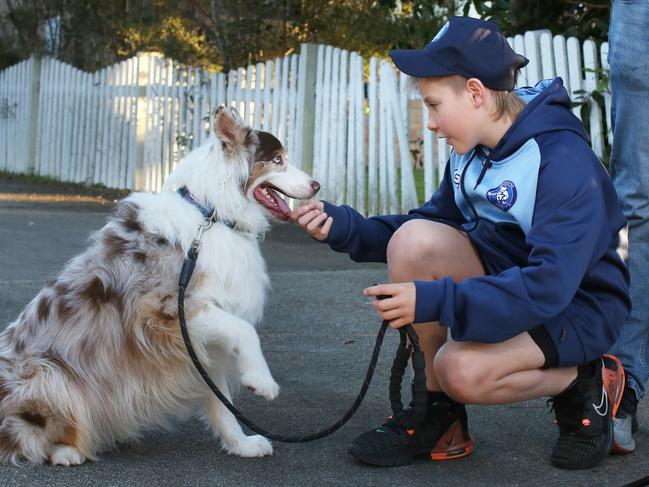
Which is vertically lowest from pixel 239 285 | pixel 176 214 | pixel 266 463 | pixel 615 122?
pixel 266 463

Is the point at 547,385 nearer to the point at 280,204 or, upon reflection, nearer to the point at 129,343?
the point at 280,204

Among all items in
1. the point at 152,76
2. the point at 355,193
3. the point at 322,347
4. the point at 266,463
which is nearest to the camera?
the point at 266,463

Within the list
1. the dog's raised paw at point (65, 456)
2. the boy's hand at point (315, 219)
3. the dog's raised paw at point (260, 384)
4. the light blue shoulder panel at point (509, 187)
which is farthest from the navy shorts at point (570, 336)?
the dog's raised paw at point (65, 456)

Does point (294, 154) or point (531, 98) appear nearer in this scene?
point (531, 98)

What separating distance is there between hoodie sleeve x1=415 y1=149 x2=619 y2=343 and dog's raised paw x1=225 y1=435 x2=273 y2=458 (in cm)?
110

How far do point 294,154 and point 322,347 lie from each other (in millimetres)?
6210

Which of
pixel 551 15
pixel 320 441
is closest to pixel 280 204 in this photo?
pixel 320 441

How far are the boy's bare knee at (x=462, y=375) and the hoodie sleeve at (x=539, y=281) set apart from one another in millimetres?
180

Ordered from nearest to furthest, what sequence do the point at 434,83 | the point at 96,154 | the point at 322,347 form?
the point at 434,83, the point at 322,347, the point at 96,154

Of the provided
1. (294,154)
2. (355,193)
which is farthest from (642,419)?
(294,154)

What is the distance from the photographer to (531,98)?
12.7 feet

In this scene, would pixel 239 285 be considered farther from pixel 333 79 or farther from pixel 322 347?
pixel 333 79

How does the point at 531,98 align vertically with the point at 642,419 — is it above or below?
above

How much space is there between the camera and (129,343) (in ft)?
13.2
